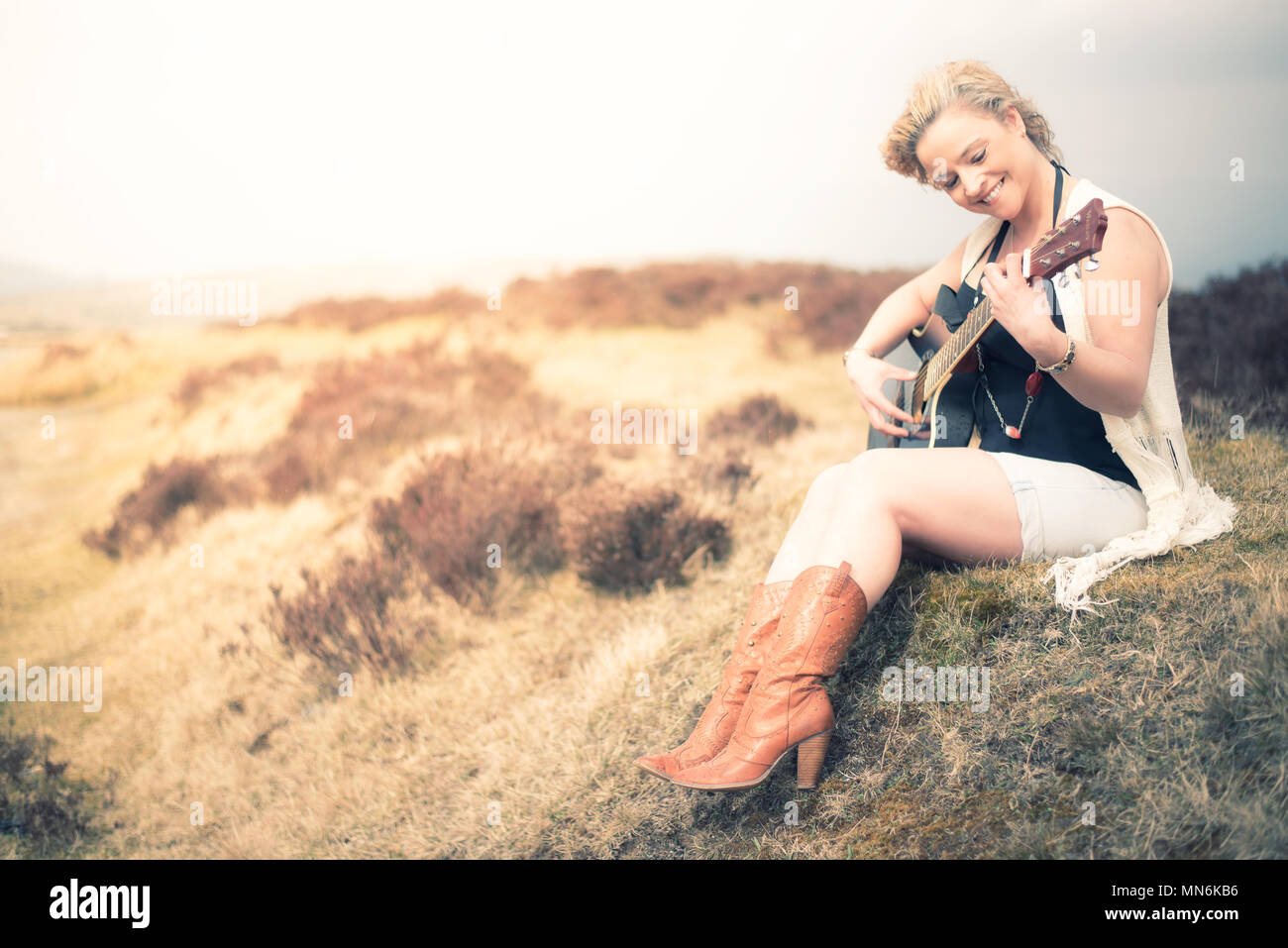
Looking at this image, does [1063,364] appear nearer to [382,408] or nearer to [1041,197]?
[1041,197]

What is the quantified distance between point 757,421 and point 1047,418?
4.80 m

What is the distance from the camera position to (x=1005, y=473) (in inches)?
85.9

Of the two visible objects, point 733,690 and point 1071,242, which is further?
point 733,690

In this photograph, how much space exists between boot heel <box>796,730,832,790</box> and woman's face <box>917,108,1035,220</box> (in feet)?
5.04

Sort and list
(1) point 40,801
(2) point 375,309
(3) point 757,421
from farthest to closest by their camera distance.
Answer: (2) point 375,309
(3) point 757,421
(1) point 40,801

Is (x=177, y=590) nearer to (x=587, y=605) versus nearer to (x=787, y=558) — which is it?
Answer: (x=587, y=605)

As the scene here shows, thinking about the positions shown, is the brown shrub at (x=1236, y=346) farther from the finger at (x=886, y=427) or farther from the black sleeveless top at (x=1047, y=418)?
the finger at (x=886, y=427)

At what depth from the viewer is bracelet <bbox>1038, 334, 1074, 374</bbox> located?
6.22ft

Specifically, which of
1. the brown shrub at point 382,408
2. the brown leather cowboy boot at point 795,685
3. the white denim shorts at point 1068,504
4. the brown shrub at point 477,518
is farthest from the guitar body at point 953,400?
the brown shrub at point 382,408

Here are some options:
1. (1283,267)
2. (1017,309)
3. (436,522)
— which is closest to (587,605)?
(436,522)

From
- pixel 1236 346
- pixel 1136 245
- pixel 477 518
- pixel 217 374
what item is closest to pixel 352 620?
pixel 477 518

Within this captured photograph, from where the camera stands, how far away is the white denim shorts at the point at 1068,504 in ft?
7.16

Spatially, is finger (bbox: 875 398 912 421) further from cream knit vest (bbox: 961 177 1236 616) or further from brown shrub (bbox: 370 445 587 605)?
brown shrub (bbox: 370 445 587 605)

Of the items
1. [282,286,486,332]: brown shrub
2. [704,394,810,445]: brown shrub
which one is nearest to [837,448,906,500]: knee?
[704,394,810,445]: brown shrub
